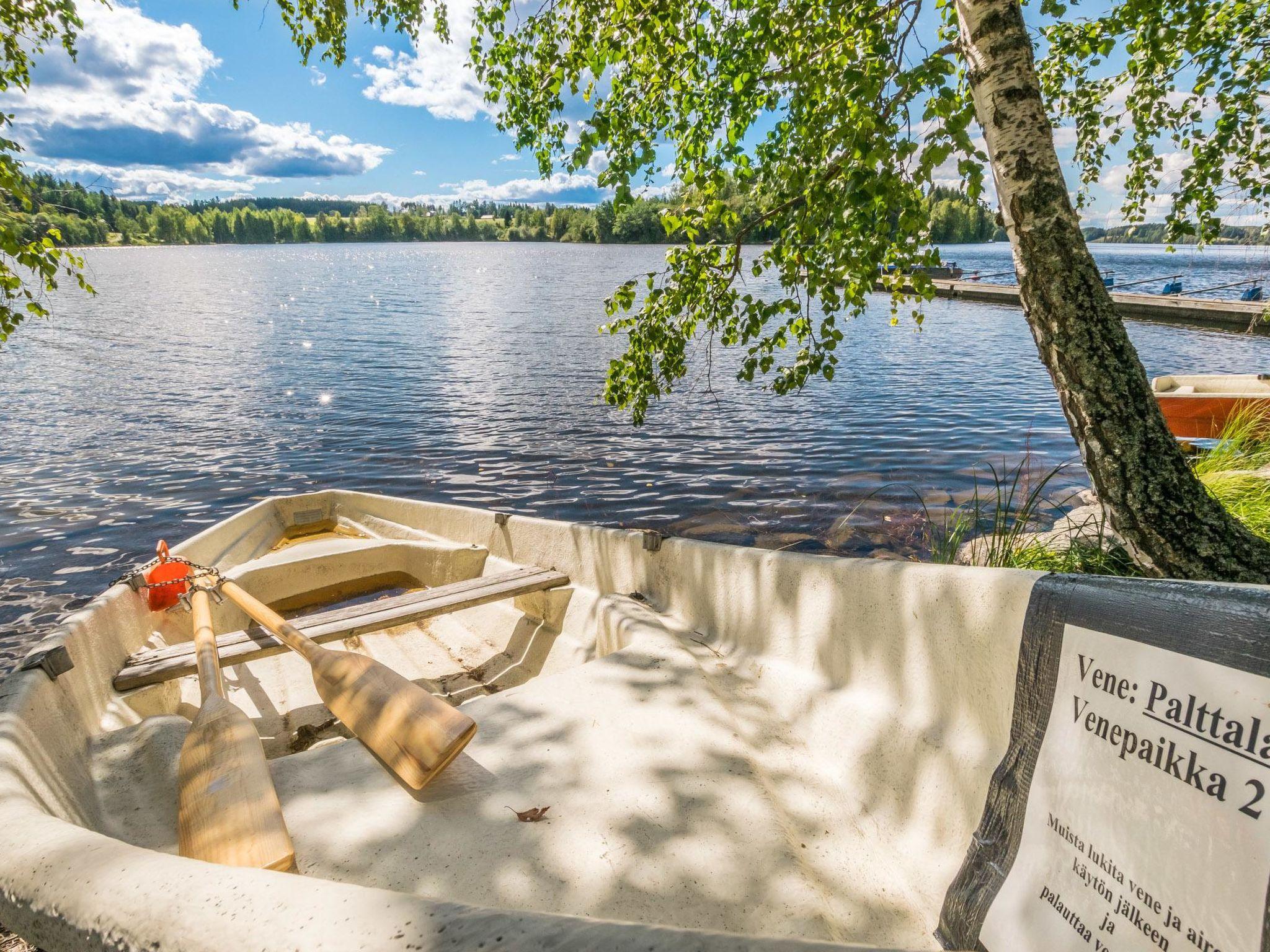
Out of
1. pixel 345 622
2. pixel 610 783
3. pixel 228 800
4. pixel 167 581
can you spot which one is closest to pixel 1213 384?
pixel 610 783

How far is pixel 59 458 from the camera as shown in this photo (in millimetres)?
12047

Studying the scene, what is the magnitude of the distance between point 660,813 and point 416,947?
1.34 metres

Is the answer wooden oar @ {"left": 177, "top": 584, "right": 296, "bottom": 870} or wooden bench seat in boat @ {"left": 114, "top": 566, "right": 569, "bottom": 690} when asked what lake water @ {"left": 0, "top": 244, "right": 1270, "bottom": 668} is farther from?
wooden oar @ {"left": 177, "top": 584, "right": 296, "bottom": 870}

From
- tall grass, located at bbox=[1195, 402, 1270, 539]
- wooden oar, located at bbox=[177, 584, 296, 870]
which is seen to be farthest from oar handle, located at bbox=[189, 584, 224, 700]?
tall grass, located at bbox=[1195, 402, 1270, 539]

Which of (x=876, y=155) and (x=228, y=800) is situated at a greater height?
(x=876, y=155)

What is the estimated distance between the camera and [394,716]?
100 inches

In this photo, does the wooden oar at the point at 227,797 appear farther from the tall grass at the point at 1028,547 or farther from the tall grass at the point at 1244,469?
the tall grass at the point at 1244,469

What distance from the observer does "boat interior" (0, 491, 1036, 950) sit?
1.99m

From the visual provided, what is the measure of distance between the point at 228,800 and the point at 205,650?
1.46 metres

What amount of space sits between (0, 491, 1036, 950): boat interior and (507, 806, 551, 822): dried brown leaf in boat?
0.04 ft

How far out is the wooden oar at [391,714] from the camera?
2.32 metres

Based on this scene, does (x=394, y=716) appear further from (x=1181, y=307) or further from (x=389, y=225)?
(x=389, y=225)

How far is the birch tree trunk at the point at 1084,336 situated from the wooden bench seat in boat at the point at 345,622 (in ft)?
10.6

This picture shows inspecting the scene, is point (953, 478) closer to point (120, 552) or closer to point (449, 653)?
point (449, 653)
